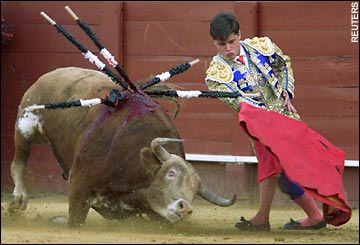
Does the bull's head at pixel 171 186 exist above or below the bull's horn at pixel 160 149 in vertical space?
below

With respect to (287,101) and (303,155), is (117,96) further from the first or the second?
(303,155)

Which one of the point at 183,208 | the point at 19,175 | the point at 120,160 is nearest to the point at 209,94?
the point at 120,160

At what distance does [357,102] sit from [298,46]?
0.55 m

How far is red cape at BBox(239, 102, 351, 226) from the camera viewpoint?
4957mm

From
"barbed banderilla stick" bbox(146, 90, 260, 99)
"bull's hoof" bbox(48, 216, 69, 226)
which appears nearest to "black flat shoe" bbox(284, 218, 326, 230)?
"barbed banderilla stick" bbox(146, 90, 260, 99)

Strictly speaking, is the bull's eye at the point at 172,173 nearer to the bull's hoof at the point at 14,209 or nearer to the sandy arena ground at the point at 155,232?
the sandy arena ground at the point at 155,232

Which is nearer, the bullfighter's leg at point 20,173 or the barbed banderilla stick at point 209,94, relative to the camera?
the barbed banderilla stick at point 209,94

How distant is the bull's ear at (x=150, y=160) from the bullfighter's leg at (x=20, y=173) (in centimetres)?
109

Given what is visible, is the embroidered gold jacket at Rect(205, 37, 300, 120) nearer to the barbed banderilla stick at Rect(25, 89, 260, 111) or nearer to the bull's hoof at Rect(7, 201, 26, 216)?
the barbed banderilla stick at Rect(25, 89, 260, 111)

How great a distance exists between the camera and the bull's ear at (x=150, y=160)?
5113 millimetres

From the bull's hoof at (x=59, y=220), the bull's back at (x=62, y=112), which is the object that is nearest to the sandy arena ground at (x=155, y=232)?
the bull's hoof at (x=59, y=220)

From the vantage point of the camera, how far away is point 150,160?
5.13 m

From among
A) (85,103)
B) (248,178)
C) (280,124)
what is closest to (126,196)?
(85,103)

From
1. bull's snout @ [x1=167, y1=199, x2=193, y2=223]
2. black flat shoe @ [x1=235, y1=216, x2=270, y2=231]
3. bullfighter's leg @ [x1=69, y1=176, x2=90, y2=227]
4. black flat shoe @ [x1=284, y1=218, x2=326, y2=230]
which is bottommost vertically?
black flat shoe @ [x1=284, y1=218, x2=326, y2=230]
